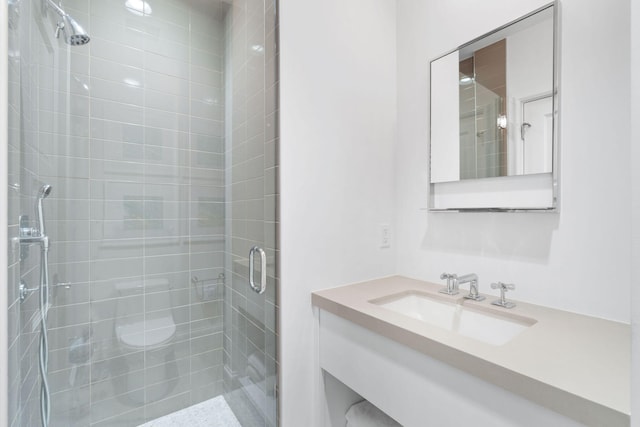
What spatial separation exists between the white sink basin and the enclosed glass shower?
63 centimetres

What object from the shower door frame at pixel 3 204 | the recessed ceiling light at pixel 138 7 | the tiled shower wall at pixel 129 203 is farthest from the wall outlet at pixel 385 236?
the recessed ceiling light at pixel 138 7

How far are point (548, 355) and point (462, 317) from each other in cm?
45

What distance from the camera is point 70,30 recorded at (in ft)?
4.06

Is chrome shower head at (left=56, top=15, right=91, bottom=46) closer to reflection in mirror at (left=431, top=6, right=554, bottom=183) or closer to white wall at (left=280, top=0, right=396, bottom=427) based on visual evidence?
white wall at (left=280, top=0, right=396, bottom=427)

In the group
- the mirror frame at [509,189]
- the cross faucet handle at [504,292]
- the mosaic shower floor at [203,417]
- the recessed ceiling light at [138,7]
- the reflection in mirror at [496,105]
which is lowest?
the mosaic shower floor at [203,417]

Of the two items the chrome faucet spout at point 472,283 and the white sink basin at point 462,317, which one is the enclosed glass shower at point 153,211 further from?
the chrome faucet spout at point 472,283

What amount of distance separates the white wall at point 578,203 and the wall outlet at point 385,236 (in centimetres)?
32

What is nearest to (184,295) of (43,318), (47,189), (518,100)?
(43,318)

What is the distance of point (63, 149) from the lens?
1.23 m

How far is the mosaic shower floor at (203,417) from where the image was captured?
56.7 inches

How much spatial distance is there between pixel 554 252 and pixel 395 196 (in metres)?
0.79

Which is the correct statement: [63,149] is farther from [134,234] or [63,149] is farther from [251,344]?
[251,344]

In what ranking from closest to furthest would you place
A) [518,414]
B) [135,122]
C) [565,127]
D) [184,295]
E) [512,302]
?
1. [518,414]
2. [565,127]
3. [512,302]
4. [135,122]
5. [184,295]

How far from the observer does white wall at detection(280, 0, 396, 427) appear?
52.4 inches
